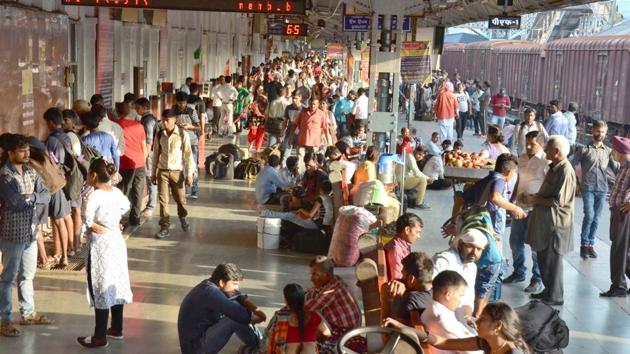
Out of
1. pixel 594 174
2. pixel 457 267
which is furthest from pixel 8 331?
pixel 594 174

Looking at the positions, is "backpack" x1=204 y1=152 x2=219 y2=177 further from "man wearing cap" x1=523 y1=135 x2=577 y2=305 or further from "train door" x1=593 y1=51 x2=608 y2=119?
"train door" x1=593 y1=51 x2=608 y2=119

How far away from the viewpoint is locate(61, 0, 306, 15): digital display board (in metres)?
11.7

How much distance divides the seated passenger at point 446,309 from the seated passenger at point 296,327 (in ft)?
2.88

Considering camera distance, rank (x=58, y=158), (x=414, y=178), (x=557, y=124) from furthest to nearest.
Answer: (x=557, y=124) < (x=414, y=178) < (x=58, y=158)

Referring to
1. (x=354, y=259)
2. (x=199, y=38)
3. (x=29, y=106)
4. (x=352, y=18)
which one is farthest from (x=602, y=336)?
(x=199, y=38)

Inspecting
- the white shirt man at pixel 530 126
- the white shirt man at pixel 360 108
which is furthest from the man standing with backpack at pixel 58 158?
the white shirt man at pixel 360 108

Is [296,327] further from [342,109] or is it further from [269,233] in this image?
[342,109]

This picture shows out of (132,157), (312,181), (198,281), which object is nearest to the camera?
(198,281)

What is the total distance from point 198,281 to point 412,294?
4.52m

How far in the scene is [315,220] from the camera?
12461mm

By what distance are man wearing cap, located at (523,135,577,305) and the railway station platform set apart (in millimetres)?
489

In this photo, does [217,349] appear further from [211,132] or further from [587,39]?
[587,39]

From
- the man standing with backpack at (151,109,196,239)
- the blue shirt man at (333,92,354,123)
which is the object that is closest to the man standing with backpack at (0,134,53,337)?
the man standing with backpack at (151,109,196,239)

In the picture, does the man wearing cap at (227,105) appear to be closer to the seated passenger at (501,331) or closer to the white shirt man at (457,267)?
the white shirt man at (457,267)
